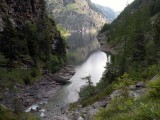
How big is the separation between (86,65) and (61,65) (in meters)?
24.4

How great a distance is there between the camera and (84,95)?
244ft

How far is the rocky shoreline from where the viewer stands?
244 feet

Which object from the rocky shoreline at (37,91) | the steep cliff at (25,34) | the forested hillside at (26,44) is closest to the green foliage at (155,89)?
the rocky shoreline at (37,91)

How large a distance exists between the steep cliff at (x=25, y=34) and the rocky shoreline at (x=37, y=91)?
9.55 m

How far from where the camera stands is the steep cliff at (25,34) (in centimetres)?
10406

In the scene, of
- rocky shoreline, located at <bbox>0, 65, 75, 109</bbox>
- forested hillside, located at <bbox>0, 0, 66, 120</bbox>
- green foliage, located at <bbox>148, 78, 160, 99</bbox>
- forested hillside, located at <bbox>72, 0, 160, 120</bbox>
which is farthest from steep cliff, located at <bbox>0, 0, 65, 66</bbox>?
green foliage, located at <bbox>148, 78, 160, 99</bbox>

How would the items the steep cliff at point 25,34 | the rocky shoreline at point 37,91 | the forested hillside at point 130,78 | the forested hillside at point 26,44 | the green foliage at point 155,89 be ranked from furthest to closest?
1. the steep cliff at point 25,34
2. the forested hillside at point 26,44
3. the rocky shoreline at point 37,91
4. the forested hillside at point 130,78
5. the green foliage at point 155,89

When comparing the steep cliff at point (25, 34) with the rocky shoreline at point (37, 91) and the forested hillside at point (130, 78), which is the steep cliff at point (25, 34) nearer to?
the rocky shoreline at point (37, 91)

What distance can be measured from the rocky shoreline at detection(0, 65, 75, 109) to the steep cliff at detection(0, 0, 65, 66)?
31.3 feet

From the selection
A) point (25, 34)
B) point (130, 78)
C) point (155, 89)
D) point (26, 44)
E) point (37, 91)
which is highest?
point (25, 34)

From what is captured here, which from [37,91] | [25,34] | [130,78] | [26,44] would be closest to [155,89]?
[130,78]

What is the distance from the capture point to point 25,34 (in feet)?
369

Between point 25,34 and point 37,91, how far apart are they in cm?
3126

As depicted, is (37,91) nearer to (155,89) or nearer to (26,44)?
(26,44)
